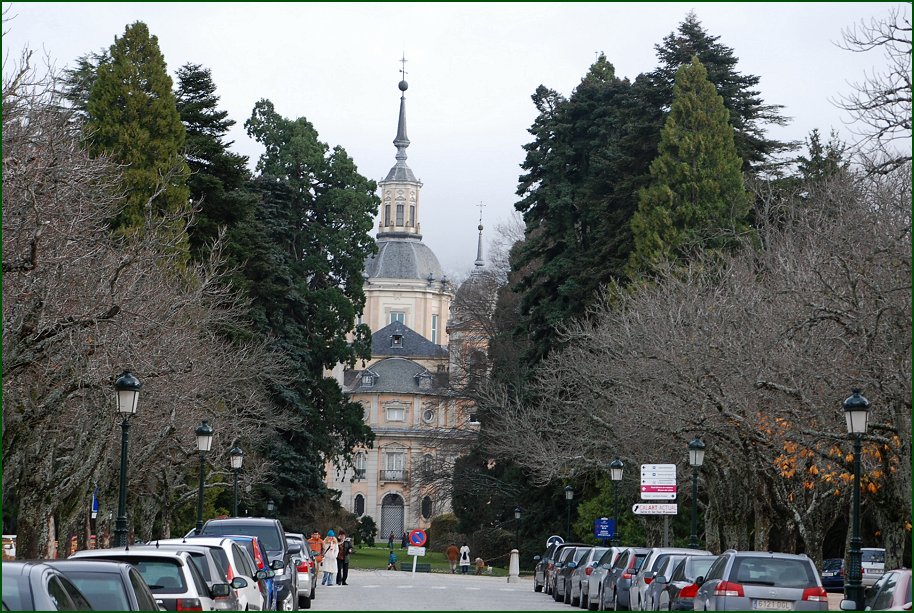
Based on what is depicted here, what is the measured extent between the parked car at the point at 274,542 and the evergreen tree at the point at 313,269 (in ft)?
114

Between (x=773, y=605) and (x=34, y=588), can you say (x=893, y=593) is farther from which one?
(x=34, y=588)

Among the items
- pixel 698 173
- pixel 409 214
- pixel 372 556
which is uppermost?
pixel 409 214

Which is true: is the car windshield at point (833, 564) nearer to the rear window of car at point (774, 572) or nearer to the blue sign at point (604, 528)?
the blue sign at point (604, 528)

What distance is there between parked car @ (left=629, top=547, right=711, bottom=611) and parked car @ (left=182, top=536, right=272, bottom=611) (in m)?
8.31

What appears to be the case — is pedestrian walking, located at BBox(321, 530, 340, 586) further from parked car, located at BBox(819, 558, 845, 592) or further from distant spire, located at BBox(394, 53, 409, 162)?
distant spire, located at BBox(394, 53, 409, 162)

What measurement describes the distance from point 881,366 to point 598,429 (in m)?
24.3

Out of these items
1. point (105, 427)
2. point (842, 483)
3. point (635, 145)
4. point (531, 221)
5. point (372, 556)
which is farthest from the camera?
point (372, 556)

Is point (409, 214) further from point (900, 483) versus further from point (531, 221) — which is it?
point (900, 483)

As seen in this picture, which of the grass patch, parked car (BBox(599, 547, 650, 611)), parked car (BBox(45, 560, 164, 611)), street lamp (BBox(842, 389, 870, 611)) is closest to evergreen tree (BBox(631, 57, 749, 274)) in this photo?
parked car (BBox(599, 547, 650, 611))

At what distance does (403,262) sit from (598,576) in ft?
429

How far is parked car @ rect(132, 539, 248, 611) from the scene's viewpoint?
1797 centimetres

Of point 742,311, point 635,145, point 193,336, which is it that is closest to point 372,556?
point 635,145

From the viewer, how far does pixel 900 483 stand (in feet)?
82.6

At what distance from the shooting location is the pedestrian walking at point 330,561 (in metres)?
45.5
